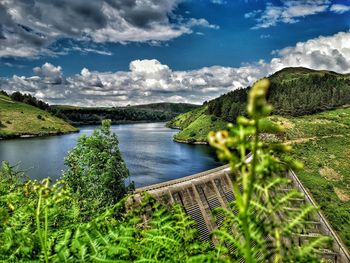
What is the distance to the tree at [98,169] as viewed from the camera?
24730 millimetres

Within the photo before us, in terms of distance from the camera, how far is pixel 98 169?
83.6 feet

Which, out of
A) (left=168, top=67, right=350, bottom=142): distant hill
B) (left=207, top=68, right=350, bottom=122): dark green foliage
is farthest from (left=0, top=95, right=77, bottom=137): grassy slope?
(left=207, top=68, right=350, bottom=122): dark green foliage

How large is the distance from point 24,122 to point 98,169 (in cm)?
15412

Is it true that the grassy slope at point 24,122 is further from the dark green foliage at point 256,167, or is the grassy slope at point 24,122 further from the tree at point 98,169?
the dark green foliage at point 256,167

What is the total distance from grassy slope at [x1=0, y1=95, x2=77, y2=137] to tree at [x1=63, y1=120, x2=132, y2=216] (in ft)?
434

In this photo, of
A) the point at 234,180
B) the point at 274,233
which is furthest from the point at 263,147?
the point at 274,233

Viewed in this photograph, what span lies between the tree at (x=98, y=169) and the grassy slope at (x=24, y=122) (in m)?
132

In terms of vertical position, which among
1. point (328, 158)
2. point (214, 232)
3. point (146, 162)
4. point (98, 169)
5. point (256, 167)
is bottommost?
point (146, 162)

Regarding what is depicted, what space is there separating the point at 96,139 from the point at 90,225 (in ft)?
76.8

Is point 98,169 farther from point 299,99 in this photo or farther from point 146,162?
point 299,99

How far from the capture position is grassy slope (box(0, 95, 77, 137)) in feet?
498

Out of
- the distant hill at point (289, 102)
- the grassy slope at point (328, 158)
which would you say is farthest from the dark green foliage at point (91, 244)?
the distant hill at point (289, 102)

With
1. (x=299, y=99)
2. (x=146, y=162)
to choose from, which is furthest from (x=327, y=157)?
(x=299, y=99)

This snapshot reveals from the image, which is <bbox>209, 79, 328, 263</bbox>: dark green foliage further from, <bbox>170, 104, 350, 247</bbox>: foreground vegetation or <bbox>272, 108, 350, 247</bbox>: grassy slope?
<bbox>170, 104, 350, 247</bbox>: foreground vegetation
